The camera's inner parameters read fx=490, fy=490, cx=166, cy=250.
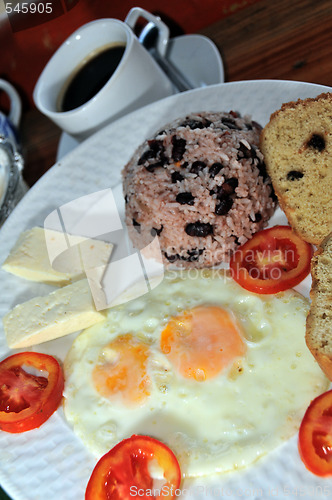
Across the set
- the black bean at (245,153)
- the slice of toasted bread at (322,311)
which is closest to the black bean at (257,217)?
the black bean at (245,153)

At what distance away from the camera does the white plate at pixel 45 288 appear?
2082mm

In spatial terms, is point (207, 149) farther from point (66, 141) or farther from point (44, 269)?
point (66, 141)

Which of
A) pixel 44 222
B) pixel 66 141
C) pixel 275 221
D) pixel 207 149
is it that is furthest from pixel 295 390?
pixel 66 141

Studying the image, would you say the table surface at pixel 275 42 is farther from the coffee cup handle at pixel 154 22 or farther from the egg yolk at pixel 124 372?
the egg yolk at pixel 124 372

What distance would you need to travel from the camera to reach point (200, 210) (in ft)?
8.07

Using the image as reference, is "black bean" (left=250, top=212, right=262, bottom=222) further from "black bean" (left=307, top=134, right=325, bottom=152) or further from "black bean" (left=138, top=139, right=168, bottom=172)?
"black bean" (left=138, top=139, right=168, bottom=172)

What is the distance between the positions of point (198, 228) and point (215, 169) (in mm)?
307

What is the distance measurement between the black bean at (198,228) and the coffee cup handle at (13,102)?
202 centimetres

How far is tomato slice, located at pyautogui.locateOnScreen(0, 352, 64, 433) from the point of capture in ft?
7.56

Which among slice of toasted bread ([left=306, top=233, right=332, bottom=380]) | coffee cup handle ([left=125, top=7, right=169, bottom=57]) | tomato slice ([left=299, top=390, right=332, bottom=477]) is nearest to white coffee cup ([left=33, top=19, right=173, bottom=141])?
coffee cup handle ([left=125, top=7, right=169, bottom=57])

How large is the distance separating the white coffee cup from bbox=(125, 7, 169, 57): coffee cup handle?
25 centimetres

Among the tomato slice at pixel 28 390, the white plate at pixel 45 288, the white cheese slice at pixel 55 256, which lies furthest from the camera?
the white cheese slice at pixel 55 256

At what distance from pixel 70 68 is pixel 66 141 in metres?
0.54

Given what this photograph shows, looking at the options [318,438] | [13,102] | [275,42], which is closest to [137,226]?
[318,438]
